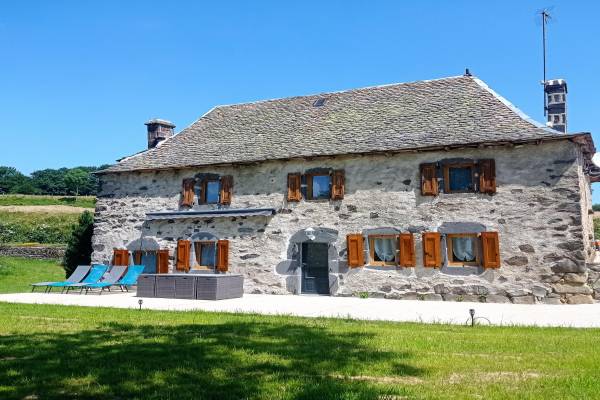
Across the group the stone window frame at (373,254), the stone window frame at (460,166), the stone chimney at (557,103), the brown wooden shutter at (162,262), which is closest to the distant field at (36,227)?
the brown wooden shutter at (162,262)

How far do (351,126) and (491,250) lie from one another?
19.6 ft

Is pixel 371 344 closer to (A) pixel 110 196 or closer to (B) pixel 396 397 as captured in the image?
(B) pixel 396 397

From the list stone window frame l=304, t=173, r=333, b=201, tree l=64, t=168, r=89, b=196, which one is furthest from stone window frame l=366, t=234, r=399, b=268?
tree l=64, t=168, r=89, b=196

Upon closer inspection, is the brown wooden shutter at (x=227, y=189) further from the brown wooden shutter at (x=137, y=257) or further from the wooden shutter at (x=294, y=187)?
the brown wooden shutter at (x=137, y=257)

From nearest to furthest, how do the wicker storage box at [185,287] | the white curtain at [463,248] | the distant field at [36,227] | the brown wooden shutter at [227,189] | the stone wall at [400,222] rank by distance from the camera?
the stone wall at [400,222] < the wicker storage box at [185,287] < the white curtain at [463,248] < the brown wooden shutter at [227,189] < the distant field at [36,227]

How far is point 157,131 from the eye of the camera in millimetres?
20422

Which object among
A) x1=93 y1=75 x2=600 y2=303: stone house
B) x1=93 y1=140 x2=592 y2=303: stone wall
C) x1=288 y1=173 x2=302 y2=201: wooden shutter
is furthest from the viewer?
x1=288 y1=173 x2=302 y2=201: wooden shutter

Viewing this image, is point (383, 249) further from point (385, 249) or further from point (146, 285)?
point (146, 285)

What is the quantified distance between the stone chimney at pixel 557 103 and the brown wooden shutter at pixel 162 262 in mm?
13095

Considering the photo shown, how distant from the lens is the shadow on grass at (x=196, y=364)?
13.0 feet

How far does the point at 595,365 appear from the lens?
4.88 m

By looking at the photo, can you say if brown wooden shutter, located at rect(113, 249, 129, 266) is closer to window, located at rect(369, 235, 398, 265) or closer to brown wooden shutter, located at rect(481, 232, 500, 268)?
window, located at rect(369, 235, 398, 265)

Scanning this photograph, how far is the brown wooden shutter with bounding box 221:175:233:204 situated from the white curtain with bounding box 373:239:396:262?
5.06 m

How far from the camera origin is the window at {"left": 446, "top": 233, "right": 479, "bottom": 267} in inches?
519
